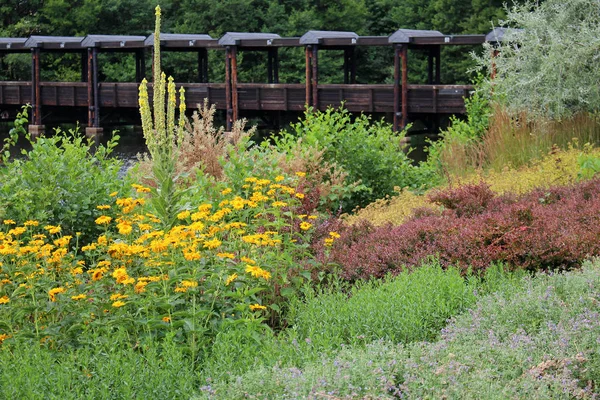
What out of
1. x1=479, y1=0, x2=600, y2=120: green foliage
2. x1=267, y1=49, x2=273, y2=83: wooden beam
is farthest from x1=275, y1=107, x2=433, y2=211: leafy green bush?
x1=267, y1=49, x2=273, y2=83: wooden beam

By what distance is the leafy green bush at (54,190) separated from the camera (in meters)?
7.83

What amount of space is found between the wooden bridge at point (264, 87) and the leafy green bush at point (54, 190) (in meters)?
15.5

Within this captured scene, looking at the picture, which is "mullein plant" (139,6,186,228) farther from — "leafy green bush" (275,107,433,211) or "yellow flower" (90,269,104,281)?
"leafy green bush" (275,107,433,211)

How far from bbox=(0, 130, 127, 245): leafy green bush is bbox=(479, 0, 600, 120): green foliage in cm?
784

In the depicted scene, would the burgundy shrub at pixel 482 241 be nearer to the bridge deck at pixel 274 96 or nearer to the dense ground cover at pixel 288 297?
the dense ground cover at pixel 288 297

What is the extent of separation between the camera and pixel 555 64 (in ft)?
47.5

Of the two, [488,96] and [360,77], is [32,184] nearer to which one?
[488,96]

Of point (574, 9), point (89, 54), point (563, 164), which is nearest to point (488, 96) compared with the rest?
point (574, 9)

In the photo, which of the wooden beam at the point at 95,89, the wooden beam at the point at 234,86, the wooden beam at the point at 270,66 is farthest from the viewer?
the wooden beam at the point at 95,89

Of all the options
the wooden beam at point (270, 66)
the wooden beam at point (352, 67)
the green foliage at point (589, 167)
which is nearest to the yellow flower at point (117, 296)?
the green foliage at point (589, 167)

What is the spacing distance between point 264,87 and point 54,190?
2117cm

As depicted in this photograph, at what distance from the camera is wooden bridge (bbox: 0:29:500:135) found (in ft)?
83.3

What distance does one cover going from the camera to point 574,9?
15.2m

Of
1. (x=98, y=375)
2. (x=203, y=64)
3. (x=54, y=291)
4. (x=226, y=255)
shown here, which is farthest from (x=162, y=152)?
(x=203, y=64)
